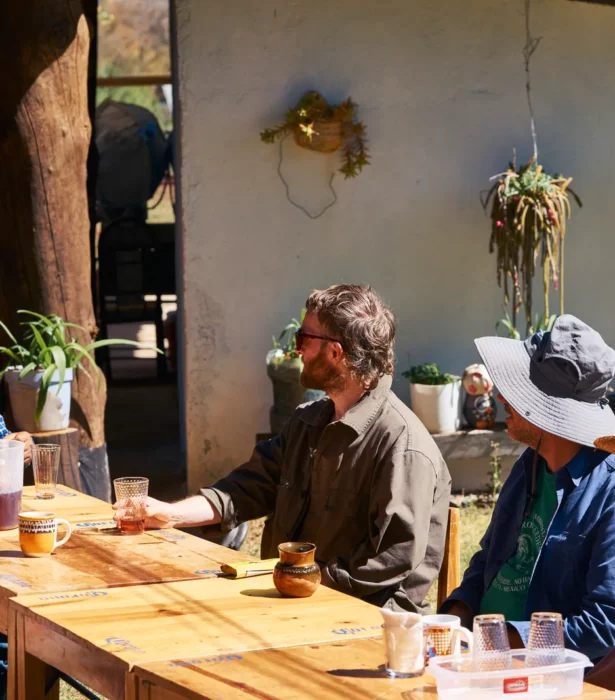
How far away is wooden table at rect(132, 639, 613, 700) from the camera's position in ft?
7.17

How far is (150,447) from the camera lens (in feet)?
29.5

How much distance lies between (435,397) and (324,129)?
5.60 feet

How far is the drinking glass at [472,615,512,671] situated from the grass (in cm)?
329

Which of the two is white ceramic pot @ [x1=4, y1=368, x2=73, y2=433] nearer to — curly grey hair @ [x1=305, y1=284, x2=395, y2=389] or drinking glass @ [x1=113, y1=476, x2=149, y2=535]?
drinking glass @ [x1=113, y1=476, x2=149, y2=535]

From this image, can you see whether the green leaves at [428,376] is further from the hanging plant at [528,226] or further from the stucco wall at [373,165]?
the hanging plant at [528,226]

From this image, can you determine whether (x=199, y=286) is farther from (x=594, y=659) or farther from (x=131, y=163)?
(x=131, y=163)

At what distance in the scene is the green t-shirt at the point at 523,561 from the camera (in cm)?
300

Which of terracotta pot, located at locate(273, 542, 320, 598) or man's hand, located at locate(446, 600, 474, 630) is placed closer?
terracotta pot, located at locate(273, 542, 320, 598)

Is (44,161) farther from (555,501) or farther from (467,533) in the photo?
(555,501)

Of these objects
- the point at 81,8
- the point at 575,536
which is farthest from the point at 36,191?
the point at 575,536

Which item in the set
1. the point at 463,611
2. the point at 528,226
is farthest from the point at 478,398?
the point at 463,611

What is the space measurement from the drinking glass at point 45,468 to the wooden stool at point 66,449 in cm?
193

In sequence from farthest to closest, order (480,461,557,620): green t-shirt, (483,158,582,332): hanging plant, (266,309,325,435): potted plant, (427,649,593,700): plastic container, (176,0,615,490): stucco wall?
(176,0,615,490): stucco wall
(483,158,582,332): hanging plant
(266,309,325,435): potted plant
(480,461,557,620): green t-shirt
(427,649,593,700): plastic container

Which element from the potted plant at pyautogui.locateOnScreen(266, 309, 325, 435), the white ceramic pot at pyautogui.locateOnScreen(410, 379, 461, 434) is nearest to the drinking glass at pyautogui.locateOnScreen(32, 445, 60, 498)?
the potted plant at pyautogui.locateOnScreen(266, 309, 325, 435)
